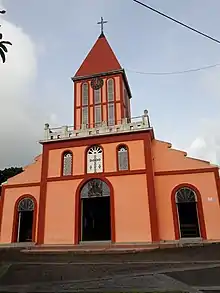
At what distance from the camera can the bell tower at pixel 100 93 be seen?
63.4ft

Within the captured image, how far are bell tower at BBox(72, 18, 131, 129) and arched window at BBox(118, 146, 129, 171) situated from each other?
2889 millimetres

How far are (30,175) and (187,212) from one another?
33.9ft

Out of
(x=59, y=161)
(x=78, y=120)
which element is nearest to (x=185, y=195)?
(x=59, y=161)

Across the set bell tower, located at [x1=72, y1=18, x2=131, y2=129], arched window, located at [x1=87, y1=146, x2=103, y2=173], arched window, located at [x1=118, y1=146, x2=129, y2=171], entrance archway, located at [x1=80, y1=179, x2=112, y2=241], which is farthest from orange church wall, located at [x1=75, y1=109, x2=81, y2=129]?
entrance archway, located at [x1=80, y1=179, x2=112, y2=241]

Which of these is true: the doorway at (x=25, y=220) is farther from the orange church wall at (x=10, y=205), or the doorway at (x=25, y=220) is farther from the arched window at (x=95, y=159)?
the arched window at (x=95, y=159)

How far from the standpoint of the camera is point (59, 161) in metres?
17.1

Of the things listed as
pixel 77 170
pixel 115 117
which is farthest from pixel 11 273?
pixel 115 117

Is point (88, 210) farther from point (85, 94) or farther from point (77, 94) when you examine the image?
point (77, 94)

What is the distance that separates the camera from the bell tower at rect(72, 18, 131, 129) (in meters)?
19.3

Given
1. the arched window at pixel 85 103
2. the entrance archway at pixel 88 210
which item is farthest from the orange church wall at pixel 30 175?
the arched window at pixel 85 103

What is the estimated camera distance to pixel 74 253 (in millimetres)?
12469

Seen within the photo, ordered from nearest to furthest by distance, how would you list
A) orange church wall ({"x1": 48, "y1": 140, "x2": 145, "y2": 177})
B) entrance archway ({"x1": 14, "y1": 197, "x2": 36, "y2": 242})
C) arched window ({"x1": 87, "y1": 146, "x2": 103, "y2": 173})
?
orange church wall ({"x1": 48, "y1": 140, "x2": 145, "y2": 177})
arched window ({"x1": 87, "y1": 146, "x2": 103, "y2": 173})
entrance archway ({"x1": 14, "y1": 197, "x2": 36, "y2": 242})

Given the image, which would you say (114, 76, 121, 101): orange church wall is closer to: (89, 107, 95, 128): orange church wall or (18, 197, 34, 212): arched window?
(89, 107, 95, 128): orange church wall

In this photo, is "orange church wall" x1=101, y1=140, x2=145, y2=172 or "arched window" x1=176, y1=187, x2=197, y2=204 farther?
"orange church wall" x1=101, y1=140, x2=145, y2=172
